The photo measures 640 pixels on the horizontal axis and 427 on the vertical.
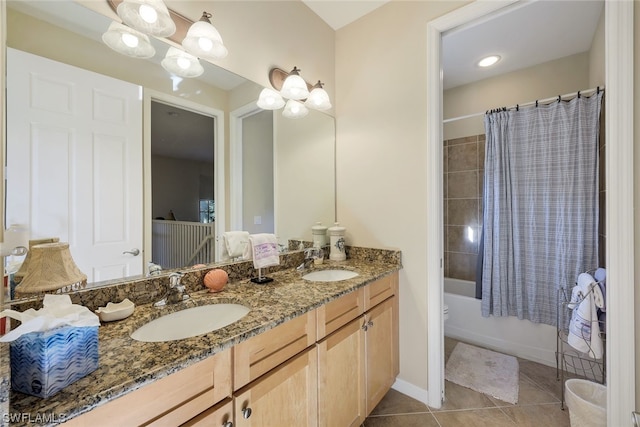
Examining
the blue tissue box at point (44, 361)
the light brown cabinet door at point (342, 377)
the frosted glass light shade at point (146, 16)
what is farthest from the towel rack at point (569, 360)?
the frosted glass light shade at point (146, 16)

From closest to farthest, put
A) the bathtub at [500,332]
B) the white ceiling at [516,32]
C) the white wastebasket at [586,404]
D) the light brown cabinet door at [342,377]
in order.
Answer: the light brown cabinet door at [342,377], the white wastebasket at [586,404], the white ceiling at [516,32], the bathtub at [500,332]

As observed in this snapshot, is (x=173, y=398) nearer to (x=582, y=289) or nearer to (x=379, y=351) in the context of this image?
(x=379, y=351)

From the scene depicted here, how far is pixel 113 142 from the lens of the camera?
107 cm

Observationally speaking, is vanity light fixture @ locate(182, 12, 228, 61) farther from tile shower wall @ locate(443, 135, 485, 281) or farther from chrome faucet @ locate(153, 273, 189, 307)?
tile shower wall @ locate(443, 135, 485, 281)

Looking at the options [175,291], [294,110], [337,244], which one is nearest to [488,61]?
[294,110]

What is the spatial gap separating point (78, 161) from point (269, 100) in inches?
40.2

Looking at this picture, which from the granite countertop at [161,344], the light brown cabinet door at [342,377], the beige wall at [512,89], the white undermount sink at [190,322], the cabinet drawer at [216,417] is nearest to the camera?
the granite countertop at [161,344]

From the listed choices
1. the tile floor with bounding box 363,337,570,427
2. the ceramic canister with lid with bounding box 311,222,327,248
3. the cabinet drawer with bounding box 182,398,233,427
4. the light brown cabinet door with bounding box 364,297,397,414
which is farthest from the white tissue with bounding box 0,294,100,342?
the tile floor with bounding box 363,337,570,427

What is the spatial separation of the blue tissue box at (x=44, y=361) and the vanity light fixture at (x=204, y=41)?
1200 mm

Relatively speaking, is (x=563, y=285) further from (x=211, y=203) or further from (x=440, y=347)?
(x=211, y=203)

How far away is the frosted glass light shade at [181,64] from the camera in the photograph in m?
1.22

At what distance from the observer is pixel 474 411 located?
1640mm

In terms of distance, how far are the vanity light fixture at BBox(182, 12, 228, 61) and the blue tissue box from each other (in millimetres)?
1200

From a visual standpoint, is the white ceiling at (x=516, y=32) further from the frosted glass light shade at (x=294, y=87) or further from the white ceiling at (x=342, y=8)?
the frosted glass light shade at (x=294, y=87)
